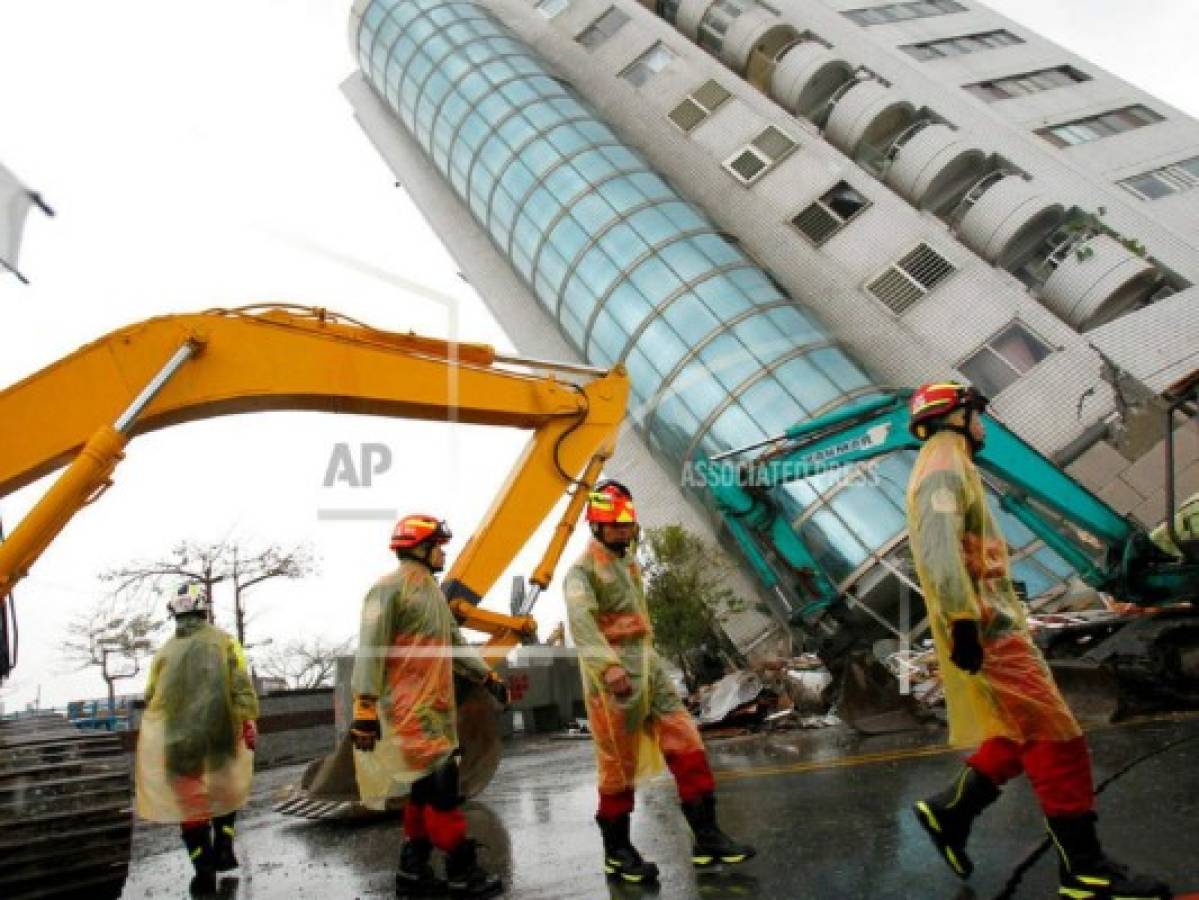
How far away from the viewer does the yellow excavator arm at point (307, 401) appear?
480 centimetres

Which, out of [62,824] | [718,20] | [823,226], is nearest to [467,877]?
[62,824]

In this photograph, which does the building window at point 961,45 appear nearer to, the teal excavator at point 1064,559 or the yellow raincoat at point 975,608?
the teal excavator at point 1064,559

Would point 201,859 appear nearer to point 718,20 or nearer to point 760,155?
point 760,155

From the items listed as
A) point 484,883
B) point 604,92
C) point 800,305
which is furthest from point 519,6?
point 484,883

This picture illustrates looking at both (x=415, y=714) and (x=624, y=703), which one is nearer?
(x=624, y=703)

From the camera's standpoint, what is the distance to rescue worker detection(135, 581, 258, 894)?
504cm

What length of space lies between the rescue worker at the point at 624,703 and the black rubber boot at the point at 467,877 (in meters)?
0.55

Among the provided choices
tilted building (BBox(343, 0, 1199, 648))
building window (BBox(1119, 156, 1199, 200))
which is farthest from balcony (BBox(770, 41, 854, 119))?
building window (BBox(1119, 156, 1199, 200))

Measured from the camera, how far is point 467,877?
4.04m

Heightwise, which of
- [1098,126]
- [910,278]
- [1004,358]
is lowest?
[1004,358]

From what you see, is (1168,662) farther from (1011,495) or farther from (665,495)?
(665,495)

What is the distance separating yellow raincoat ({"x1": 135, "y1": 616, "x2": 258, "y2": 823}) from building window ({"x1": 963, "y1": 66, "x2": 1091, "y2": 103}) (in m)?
24.1

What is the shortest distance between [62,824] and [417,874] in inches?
63.7

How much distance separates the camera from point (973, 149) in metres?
21.0
